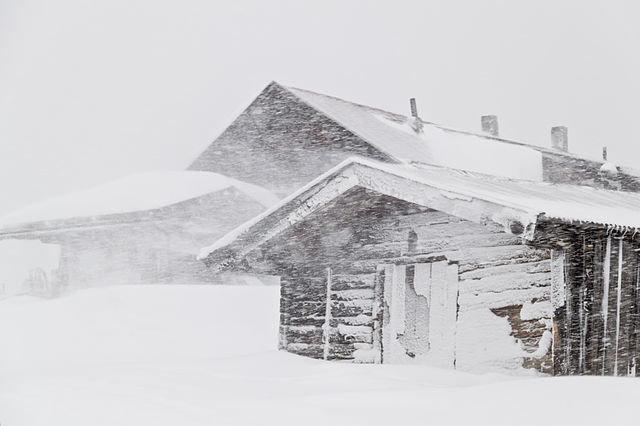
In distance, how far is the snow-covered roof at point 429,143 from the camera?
65.6 feet

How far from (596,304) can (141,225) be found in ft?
50.9

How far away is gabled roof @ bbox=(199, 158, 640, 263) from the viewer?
6.73 meters

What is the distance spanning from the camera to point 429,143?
2119 cm

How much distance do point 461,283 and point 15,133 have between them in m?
168

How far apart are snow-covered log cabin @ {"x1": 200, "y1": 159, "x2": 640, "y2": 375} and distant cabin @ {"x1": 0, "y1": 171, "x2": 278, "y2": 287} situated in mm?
11669

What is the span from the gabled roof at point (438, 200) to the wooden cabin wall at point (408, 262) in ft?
0.89

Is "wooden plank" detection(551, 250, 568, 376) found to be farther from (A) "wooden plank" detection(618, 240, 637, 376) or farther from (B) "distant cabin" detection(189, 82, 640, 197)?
(B) "distant cabin" detection(189, 82, 640, 197)

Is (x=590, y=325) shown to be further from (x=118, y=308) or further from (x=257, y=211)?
(x=257, y=211)

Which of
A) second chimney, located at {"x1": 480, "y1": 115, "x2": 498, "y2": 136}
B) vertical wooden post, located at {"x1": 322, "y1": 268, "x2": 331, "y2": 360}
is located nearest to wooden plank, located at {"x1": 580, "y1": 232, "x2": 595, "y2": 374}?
vertical wooden post, located at {"x1": 322, "y1": 268, "x2": 331, "y2": 360}

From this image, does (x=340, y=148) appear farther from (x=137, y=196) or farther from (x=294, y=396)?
(x=294, y=396)

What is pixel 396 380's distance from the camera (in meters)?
7.12

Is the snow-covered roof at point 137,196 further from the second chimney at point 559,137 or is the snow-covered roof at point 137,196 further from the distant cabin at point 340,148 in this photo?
the second chimney at point 559,137

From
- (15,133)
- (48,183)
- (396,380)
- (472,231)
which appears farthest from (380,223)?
(15,133)

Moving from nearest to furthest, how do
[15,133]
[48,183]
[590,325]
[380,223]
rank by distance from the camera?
[590,325] < [380,223] < [48,183] < [15,133]
